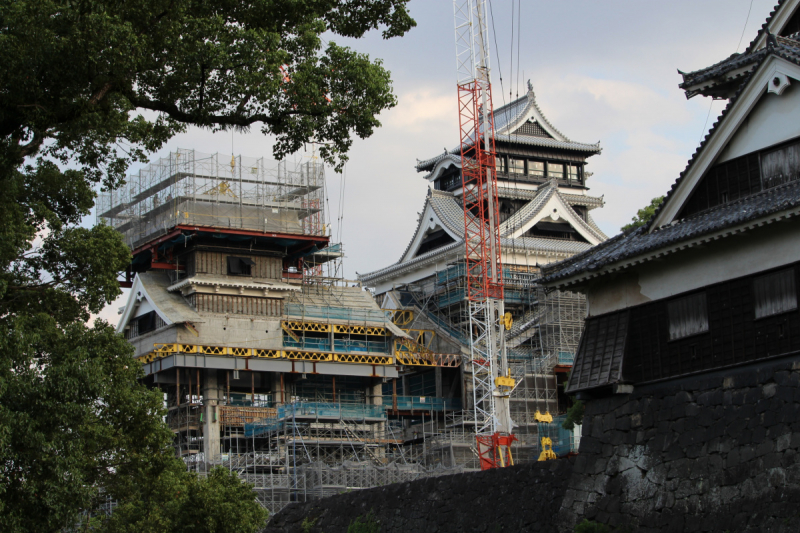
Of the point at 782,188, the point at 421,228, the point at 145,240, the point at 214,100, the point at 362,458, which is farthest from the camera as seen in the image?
the point at 421,228

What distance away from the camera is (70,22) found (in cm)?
1855

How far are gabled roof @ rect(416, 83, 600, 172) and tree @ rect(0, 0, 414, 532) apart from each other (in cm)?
6134

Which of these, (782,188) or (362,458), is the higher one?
(782,188)

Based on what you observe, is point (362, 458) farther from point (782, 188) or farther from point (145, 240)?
point (782, 188)

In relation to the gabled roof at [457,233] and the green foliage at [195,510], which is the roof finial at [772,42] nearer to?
the green foliage at [195,510]

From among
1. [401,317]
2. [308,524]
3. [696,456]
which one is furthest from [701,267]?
[401,317]

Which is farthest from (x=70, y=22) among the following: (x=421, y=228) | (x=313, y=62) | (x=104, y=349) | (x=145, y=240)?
(x=421, y=228)

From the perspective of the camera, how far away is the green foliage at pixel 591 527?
23000 mm

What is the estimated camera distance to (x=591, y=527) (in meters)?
23.2

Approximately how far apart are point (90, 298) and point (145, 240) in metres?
46.8

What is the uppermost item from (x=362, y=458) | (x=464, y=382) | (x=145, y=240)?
(x=145, y=240)

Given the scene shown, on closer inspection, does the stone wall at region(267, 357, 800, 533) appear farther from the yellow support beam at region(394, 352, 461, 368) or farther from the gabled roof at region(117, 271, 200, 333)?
the yellow support beam at region(394, 352, 461, 368)

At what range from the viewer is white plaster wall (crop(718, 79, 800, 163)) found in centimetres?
2277

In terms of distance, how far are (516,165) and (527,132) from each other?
9.19 feet
